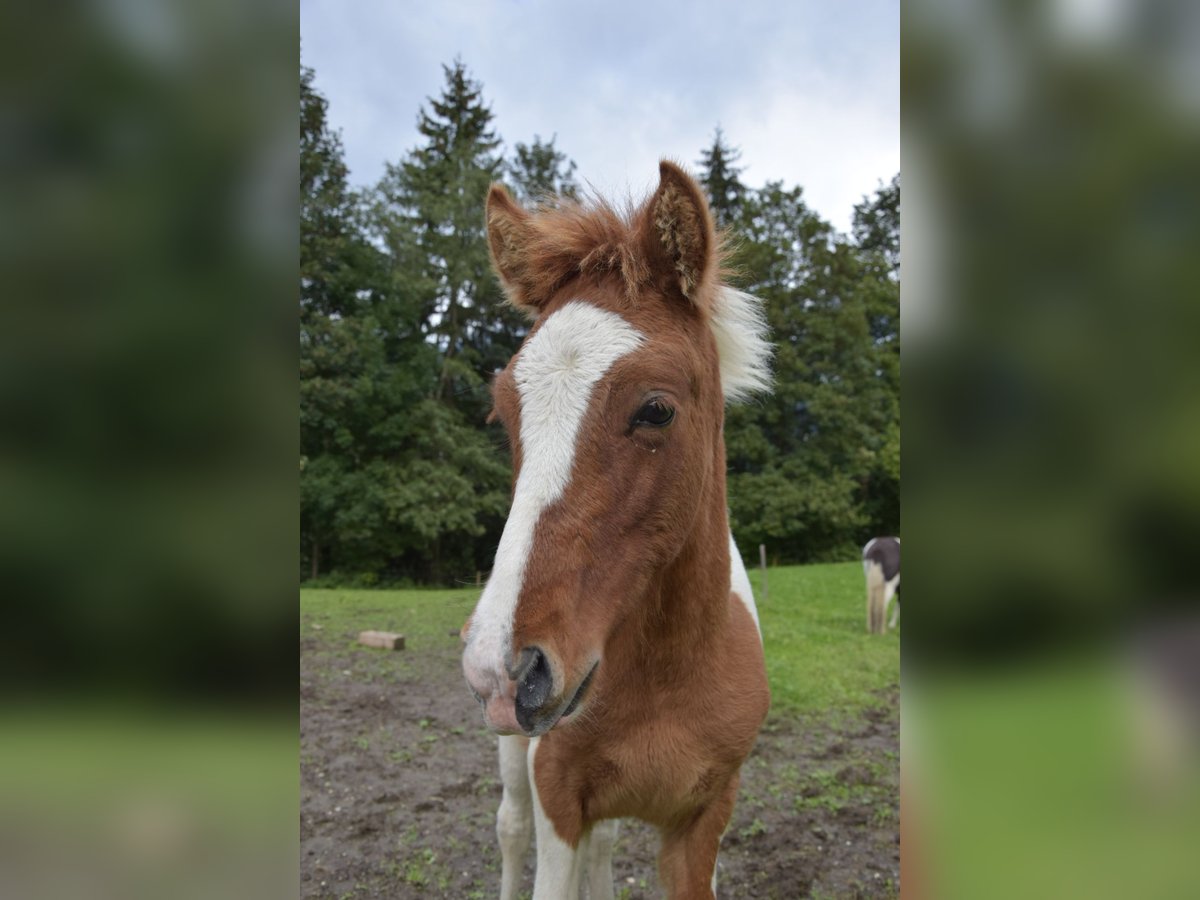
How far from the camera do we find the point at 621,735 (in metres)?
2.07

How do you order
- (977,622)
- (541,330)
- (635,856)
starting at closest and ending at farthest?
(977,622) < (541,330) < (635,856)

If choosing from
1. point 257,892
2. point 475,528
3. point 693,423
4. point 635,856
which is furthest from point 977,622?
point 475,528

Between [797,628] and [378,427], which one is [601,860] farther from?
[378,427]

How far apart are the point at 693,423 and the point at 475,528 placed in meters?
15.7

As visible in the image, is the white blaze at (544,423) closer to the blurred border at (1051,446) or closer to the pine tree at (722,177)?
the blurred border at (1051,446)

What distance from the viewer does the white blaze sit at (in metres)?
1.40

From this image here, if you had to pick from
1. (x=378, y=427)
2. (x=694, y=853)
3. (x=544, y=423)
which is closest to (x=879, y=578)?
(x=694, y=853)

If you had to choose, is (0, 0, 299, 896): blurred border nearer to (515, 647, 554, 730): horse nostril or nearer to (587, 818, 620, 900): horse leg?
(515, 647, 554, 730): horse nostril

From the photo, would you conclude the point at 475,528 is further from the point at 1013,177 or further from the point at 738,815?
the point at 1013,177

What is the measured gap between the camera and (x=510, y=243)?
2.35 metres

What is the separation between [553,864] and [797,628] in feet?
29.4

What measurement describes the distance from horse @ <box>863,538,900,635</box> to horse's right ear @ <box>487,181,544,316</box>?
29.3 ft

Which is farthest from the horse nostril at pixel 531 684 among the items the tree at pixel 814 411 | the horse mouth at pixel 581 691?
the tree at pixel 814 411

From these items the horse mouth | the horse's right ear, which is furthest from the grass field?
the horse's right ear
